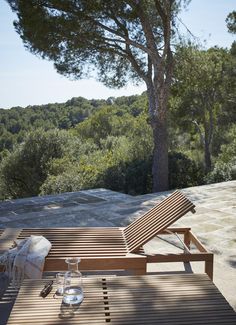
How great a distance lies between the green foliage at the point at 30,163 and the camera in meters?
17.1

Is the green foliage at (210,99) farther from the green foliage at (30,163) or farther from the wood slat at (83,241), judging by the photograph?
the wood slat at (83,241)

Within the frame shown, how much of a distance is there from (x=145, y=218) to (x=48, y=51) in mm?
8534

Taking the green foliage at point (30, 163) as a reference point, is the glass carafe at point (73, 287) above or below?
above

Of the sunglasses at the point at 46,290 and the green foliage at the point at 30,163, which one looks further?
the green foliage at the point at 30,163

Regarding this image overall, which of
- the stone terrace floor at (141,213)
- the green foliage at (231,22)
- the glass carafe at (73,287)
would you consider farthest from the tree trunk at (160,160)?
the glass carafe at (73,287)

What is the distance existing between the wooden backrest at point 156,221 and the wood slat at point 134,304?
3.28 ft

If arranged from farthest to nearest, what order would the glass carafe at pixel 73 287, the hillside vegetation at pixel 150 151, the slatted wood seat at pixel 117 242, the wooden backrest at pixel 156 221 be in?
the hillside vegetation at pixel 150 151
the wooden backrest at pixel 156 221
the slatted wood seat at pixel 117 242
the glass carafe at pixel 73 287

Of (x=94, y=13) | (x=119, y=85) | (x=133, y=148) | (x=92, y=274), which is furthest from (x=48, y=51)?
(x=92, y=274)

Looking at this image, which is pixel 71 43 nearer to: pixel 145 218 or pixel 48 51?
pixel 48 51

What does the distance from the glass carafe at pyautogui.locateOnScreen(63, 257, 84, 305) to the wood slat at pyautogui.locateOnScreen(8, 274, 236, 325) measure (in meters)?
0.04

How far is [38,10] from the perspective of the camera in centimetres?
1036

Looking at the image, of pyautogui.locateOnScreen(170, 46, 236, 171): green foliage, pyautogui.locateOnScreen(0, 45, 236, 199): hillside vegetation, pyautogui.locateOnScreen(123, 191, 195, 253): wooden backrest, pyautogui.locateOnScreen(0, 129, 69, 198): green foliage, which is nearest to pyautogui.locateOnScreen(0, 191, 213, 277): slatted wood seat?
pyautogui.locateOnScreen(123, 191, 195, 253): wooden backrest

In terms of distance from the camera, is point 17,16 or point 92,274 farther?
point 17,16

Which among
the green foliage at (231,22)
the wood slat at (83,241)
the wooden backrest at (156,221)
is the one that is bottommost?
the wood slat at (83,241)
